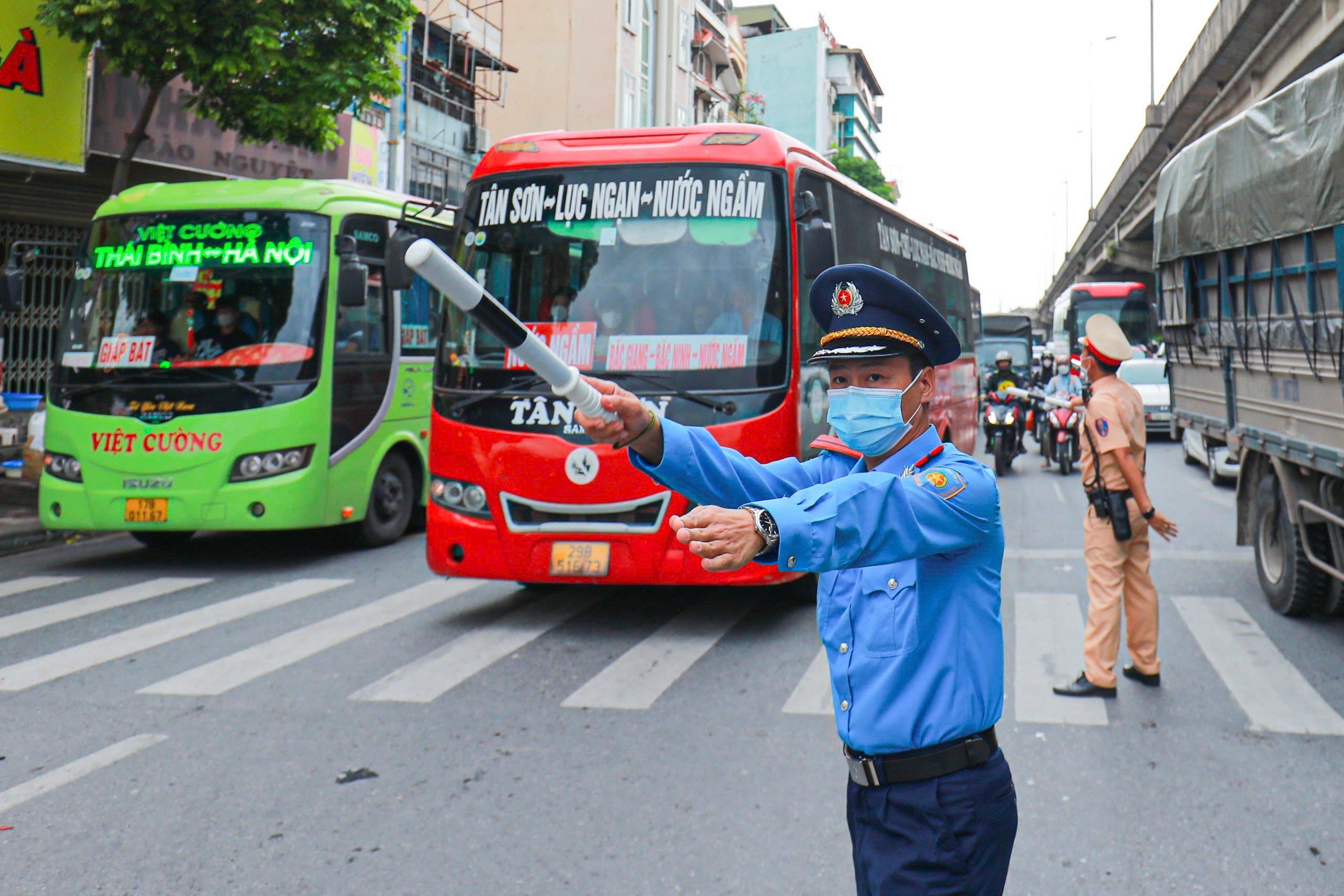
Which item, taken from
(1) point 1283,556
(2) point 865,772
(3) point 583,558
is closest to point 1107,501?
(1) point 1283,556

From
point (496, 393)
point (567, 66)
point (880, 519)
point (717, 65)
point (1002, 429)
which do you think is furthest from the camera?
point (717, 65)

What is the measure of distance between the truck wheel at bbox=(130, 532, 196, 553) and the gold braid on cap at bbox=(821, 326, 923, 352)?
9832mm

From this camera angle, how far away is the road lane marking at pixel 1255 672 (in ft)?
18.6

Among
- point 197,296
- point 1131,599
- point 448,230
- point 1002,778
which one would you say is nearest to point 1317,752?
point 1131,599

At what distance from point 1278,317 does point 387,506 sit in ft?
24.1

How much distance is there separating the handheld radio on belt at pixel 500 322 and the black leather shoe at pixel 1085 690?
14.6 feet

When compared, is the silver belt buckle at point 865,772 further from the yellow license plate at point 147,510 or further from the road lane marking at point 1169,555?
the road lane marking at point 1169,555

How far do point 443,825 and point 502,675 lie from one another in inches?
88.8

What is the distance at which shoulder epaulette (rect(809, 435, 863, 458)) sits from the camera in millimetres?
2588

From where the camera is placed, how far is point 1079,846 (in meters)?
4.16

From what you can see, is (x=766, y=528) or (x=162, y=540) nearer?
(x=766, y=528)

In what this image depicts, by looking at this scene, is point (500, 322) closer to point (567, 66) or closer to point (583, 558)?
point (583, 558)

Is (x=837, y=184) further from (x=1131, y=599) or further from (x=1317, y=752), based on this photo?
(x=1317, y=752)

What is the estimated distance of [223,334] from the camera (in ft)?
32.3
